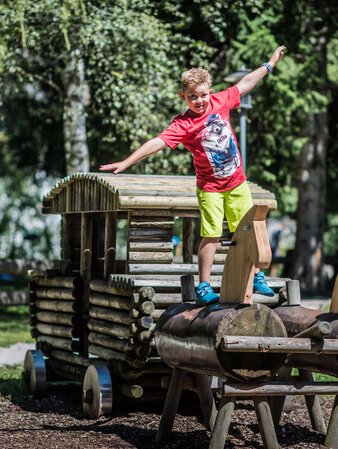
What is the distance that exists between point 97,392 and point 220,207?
2.06 metres

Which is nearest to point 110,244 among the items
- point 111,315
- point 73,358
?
point 111,315

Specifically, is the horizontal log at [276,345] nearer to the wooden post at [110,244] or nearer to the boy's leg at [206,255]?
the boy's leg at [206,255]

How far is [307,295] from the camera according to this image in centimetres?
2369

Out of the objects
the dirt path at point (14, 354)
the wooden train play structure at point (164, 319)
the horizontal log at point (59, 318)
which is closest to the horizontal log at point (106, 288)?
the wooden train play structure at point (164, 319)

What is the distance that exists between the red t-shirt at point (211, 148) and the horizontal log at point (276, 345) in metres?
1.47

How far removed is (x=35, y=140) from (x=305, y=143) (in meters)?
6.87

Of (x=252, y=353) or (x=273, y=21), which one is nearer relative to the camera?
(x=252, y=353)

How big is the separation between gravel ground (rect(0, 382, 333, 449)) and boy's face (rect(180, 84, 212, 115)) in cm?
247

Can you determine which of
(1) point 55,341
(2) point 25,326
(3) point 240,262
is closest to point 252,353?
(3) point 240,262

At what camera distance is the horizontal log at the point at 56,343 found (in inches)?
397

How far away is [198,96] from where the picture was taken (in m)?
7.44

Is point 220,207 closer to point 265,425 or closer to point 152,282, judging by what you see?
point 152,282

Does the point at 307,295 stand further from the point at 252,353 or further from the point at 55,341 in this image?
the point at 252,353

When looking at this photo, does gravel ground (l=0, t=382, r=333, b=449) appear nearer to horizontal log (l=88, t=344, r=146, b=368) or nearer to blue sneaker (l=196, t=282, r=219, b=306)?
horizontal log (l=88, t=344, r=146, b=368)
